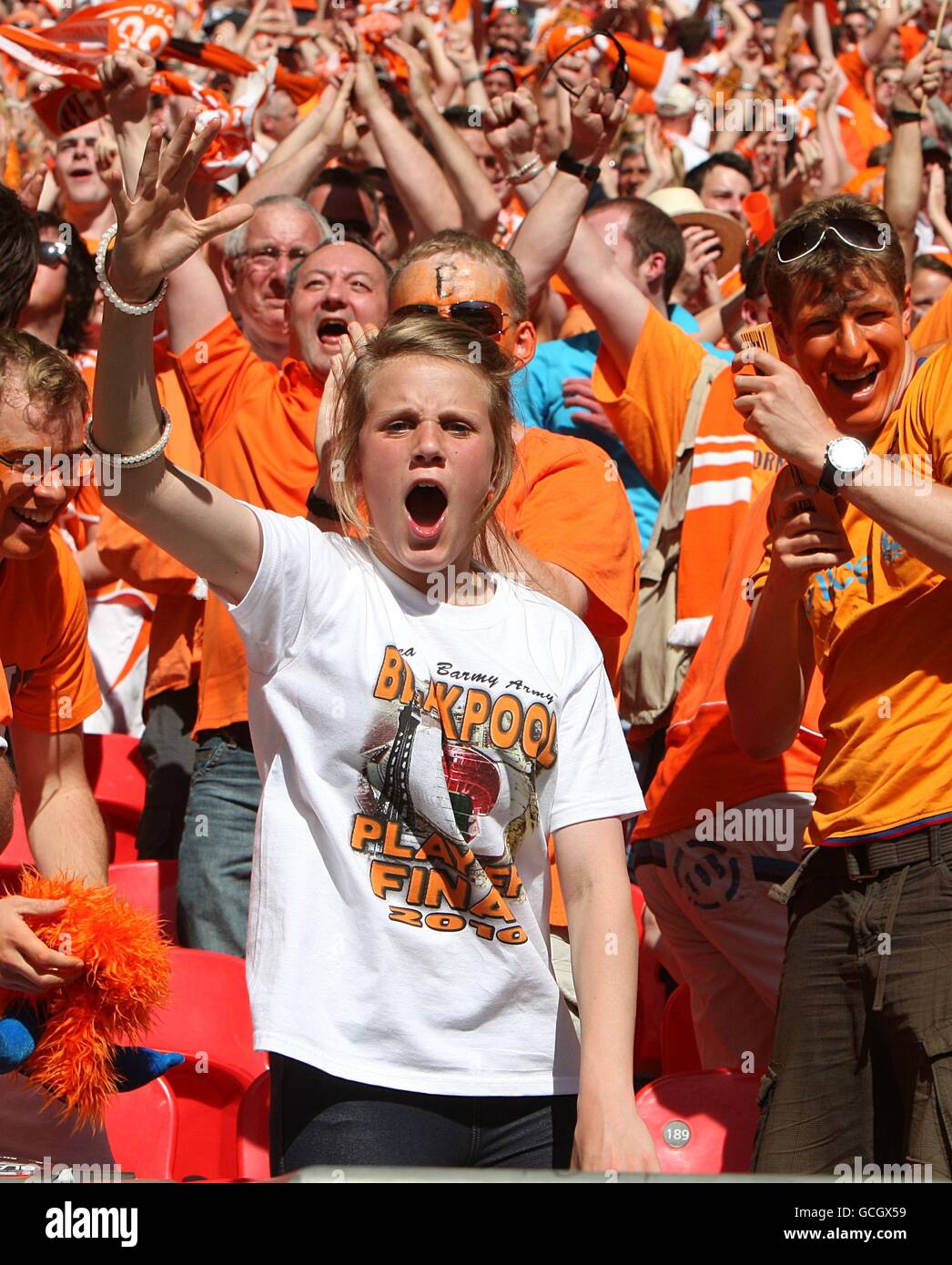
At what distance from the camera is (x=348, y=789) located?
2252 mm

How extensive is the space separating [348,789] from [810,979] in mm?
991

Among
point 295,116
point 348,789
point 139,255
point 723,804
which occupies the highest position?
point 295,116

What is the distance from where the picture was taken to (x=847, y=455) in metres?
2.58

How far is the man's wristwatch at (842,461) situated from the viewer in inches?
102

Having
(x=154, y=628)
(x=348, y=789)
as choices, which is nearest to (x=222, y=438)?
(x=154, y=628)

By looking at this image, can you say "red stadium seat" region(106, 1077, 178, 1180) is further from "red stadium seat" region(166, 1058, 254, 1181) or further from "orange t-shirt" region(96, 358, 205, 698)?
"orange t-shirt" region(96, 358, 205, 698)

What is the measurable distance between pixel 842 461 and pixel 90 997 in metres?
1.46

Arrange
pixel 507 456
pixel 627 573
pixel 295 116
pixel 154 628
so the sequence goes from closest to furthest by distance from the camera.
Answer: pixel 507 456, pixel 627 573, pixel 154 628, pixel 295 116

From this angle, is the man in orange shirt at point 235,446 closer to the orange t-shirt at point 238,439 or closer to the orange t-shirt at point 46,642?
the orange t-shirt at point 238,439

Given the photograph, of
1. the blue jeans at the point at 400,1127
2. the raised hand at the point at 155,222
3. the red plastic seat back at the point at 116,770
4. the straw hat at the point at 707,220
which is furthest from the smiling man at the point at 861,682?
the straw hat at the point at 707,220

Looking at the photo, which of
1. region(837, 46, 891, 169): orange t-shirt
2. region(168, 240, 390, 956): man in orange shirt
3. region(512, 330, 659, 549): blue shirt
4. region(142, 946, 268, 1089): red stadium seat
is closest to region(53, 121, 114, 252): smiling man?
region(168, 240, 390, 956): man in orange shirt

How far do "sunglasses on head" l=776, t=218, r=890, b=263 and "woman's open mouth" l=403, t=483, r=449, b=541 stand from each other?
3.21ft

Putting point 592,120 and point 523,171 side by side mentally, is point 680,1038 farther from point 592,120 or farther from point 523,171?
point 523,171
